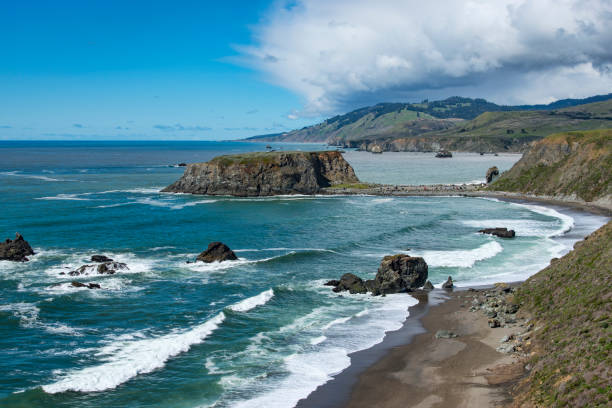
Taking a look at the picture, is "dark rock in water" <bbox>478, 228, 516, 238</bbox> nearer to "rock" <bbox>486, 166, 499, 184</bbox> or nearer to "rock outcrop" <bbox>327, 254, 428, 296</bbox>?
"rock outcrop" <bbox>327, 254, 428, 296</bbox>

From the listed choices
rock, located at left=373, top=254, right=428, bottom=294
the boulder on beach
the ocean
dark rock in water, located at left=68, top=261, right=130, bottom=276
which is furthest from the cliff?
the boulder on beach

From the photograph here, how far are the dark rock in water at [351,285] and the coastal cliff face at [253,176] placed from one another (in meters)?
80.4

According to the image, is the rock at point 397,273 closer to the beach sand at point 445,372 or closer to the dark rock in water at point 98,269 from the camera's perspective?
the beach sand at point 445,372

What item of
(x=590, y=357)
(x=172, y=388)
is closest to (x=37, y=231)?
(x=172, y=388)

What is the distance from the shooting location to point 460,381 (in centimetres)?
2789

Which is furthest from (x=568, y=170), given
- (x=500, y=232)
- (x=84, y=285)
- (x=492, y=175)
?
(x=84, y=285)

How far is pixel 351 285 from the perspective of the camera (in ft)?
154

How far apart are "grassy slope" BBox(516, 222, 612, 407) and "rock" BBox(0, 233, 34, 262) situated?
5256 centimetres

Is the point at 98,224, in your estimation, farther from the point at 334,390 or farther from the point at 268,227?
the point at 334,390

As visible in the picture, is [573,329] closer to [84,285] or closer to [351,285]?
[351,285]

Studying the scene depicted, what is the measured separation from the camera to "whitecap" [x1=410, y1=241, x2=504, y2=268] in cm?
5797

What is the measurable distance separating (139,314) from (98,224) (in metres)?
45.3

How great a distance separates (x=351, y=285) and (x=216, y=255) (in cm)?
1818

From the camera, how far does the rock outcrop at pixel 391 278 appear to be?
46938 millimetres
